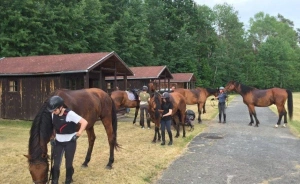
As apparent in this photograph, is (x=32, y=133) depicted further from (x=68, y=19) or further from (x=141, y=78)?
(x=68, y=19)

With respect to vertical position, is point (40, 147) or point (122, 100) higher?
point (122, 100)

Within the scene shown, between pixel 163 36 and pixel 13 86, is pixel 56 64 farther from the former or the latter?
pixel 163 36

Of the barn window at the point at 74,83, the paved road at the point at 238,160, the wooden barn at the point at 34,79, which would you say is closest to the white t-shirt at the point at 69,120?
the paved road at the point at 238,160

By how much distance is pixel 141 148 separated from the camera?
9.47 metres

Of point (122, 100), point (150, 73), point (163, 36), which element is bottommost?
point (122, 100)

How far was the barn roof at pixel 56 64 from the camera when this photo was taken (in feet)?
51.2

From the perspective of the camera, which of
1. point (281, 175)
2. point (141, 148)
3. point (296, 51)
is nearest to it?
point (281, 175)

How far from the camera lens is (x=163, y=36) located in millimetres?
60469

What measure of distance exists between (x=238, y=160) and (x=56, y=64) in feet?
39.5

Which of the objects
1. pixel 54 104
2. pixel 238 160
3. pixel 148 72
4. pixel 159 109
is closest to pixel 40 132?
pixel 54 104

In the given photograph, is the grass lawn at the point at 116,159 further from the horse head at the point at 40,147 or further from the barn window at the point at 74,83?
the barn window at the point at 74,83

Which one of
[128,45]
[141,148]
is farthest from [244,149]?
[128,45]

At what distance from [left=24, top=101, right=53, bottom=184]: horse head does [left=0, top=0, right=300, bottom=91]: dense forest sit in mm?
23688

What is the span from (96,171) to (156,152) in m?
2.45
